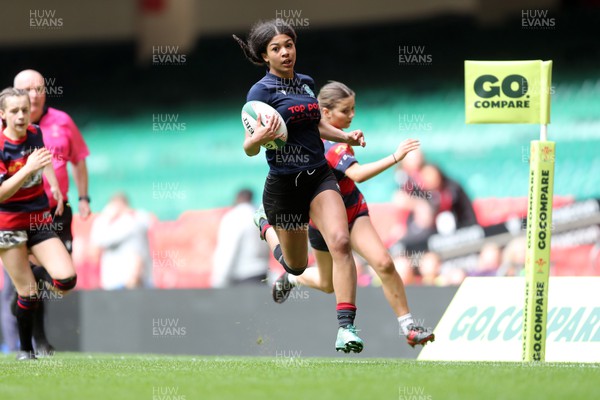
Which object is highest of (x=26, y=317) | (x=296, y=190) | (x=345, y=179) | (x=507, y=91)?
(x=507, y=91)

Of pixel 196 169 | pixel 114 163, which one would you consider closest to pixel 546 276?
pixel 196 169

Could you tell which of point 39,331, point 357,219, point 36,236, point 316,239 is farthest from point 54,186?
point 357,219

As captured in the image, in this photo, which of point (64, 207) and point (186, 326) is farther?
point (186, 326)

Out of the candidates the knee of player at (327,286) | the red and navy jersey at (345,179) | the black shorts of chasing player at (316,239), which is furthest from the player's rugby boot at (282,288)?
the red and navy jersey at (345,179)

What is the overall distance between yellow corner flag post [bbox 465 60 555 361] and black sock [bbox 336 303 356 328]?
1655mm

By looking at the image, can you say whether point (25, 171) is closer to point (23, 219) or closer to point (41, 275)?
point (23, 219)

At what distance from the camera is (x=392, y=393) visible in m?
6.45

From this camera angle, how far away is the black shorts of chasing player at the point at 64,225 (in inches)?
434

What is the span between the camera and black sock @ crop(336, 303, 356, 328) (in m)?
8.12

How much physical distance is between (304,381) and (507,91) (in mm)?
3238

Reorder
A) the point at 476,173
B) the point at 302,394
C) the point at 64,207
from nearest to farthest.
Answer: the point at 302,394
the point at 64,207
the point at 476,173

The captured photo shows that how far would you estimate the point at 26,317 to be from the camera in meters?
9.81

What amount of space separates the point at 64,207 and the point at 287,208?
11.2 feet

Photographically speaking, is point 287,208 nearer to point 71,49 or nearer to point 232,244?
point 232,244
